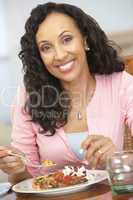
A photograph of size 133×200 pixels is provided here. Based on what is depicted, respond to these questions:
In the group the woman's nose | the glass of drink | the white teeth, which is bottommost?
the glass of drink

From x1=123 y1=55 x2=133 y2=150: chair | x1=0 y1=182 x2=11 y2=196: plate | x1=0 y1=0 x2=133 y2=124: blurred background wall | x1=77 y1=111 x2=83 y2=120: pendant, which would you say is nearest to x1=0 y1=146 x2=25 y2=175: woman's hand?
x1=0 y1=182 x2=11 y2=196: plate

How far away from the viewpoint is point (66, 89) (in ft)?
5.47

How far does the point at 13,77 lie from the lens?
256 cm

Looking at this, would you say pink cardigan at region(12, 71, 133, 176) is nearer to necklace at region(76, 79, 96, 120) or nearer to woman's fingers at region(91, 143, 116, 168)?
necklace at region(76, 79, 96, 120)

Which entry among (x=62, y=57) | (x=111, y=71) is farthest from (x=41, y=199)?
(x=111, y=71)

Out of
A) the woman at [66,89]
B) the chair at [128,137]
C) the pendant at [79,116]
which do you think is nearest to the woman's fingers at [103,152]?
the woman at [66,89]

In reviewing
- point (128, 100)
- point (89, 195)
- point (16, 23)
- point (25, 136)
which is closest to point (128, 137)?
point (128, 100)

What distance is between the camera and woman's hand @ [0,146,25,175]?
1236mm

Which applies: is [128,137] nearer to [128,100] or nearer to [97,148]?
[128,100]

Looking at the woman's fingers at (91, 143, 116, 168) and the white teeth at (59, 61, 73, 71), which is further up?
the white teeth at (59, 61, 73, 71)

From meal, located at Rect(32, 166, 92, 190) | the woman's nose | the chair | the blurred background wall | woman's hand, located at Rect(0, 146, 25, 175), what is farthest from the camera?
the blurred background wall

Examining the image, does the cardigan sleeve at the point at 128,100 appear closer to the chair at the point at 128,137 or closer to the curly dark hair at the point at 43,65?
the curly dark hair at the point at 43,65

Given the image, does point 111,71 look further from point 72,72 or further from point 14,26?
point 14,26

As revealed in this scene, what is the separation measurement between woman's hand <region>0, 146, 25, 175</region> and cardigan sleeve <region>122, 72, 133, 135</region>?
0.50 meters
